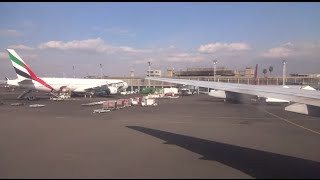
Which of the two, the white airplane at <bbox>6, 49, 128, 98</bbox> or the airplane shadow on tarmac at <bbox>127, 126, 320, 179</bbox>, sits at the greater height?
the white airplane at <bbox>6, 49, 128, 98</bbox>

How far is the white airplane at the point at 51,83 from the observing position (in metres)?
50.8

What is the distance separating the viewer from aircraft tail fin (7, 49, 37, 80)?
1980 inches

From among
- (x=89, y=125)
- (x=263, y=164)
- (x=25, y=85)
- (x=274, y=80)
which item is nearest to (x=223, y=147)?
(x=263, y=164)

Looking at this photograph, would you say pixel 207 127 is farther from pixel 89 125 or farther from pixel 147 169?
pixel 147 169

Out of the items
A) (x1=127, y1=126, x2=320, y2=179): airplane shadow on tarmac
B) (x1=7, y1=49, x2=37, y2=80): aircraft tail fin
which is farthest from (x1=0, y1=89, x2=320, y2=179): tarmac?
(x1=7, y1=49, x2=37, y2=80): aircraft tail fin

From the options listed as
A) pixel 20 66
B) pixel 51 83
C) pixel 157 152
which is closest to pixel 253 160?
pixel 157 152

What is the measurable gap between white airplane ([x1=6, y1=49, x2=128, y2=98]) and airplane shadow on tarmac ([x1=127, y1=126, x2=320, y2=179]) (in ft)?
139

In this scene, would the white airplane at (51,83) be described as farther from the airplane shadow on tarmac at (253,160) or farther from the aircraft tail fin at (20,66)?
the airplane shadow on tarmac at (253,160)

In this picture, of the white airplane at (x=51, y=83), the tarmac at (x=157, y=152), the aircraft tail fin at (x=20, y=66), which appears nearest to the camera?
the tarmac at (x=157, y=152)

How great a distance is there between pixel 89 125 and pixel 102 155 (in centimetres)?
952

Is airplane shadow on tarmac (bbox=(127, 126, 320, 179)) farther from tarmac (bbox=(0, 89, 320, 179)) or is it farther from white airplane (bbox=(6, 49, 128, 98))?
white airplane (bbox=(6, 49, 128, 98))

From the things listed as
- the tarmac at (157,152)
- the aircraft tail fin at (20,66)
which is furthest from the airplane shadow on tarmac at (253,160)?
the aircraft tail fin at (20,66)

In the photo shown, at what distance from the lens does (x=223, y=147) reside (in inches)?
562

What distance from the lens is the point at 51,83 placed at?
5688cm
